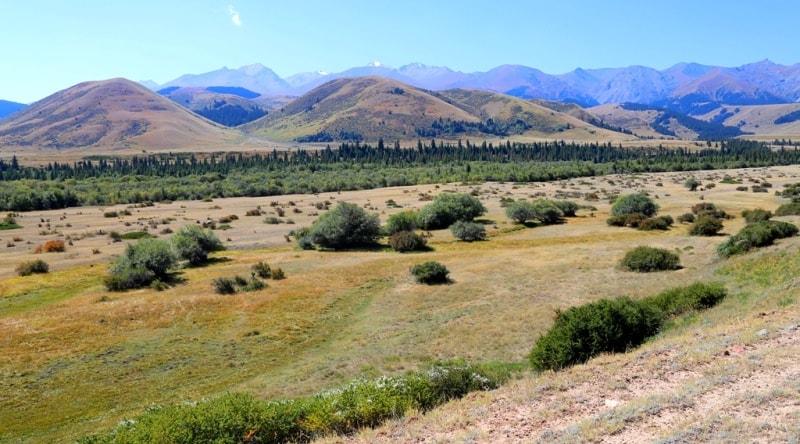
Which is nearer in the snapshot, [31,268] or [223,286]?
[223,286]

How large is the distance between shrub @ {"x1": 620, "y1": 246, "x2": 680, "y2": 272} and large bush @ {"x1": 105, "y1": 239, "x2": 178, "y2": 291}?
30.3 meters

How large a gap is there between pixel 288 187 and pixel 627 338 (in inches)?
3939

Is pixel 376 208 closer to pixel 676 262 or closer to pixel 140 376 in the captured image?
pixel 676 262

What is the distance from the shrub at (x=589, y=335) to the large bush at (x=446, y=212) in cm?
3805

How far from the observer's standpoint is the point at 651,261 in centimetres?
2900

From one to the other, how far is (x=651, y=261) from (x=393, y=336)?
17.0 metres

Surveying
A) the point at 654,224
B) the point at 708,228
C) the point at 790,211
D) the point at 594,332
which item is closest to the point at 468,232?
the point at 654,224

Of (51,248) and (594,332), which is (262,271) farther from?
(51,248)

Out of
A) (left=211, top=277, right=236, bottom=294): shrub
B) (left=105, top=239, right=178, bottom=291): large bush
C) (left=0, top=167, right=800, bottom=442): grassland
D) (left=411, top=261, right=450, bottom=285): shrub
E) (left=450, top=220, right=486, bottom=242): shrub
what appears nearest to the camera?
(left=0, top=167, right=800, bottom=442): grassland

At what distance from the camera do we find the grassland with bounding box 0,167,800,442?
32.0 ft

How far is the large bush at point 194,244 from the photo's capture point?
38094 millimetres

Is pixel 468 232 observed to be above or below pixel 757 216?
below

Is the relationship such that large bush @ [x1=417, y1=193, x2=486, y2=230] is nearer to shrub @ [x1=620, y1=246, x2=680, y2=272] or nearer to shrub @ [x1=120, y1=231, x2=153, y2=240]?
shrub @ [x1=620, y1=246, x2=680, y2=272]

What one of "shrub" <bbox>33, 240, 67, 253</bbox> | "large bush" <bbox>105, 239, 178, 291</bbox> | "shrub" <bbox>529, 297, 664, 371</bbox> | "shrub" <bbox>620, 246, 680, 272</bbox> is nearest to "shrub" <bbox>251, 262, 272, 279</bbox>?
"large bush" <bbox>105, 239, 178, 291</bbox>
